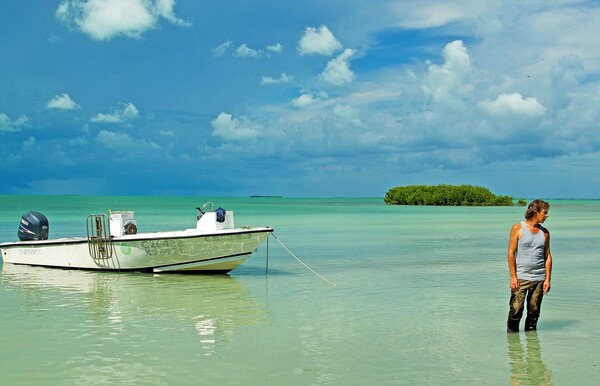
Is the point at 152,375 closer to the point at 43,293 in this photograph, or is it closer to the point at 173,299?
the point at 173,299

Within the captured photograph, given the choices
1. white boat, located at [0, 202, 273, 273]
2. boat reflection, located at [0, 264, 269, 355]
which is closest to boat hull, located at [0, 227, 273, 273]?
white boat, located at [0, 202, 273, 273]

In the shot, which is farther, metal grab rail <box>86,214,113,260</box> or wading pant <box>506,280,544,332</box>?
metal grab rail <box>86,214,113,260</box>

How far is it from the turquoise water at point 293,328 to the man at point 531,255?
77 cm

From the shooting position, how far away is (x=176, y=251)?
53.1ft

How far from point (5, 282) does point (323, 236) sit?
716 inches

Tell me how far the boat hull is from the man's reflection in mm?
7827

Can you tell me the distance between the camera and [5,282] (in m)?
15.7

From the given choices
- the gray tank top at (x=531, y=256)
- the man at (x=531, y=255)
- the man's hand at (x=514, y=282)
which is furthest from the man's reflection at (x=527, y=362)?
the gray tank top at (x=531, y=256)

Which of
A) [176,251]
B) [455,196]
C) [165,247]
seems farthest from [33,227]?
[455,196]

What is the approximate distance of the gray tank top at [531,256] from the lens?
8.33 meters

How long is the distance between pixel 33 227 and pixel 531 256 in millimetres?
14058

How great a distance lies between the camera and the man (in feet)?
27.3

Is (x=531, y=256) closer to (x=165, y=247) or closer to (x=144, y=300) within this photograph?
(x=144, y=300)

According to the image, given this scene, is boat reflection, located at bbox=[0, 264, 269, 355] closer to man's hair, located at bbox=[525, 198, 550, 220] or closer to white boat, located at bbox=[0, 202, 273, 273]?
white boat, located at bbox=[0, 202, 273, 273]
